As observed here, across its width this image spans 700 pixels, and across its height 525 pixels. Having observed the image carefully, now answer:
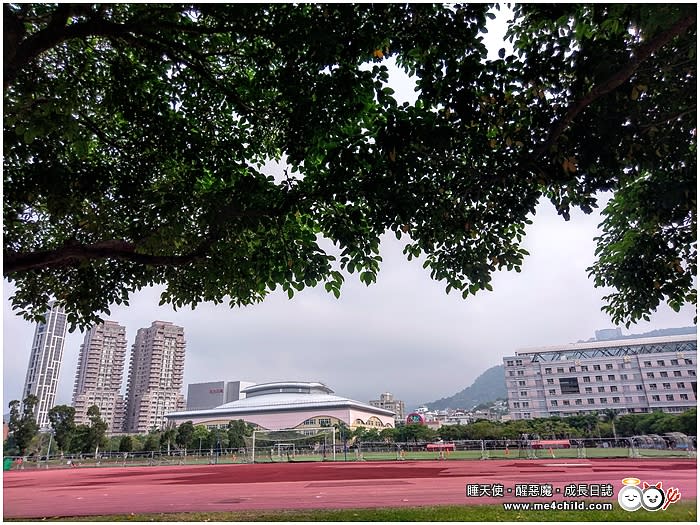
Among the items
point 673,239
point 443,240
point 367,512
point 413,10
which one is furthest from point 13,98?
point 673,239

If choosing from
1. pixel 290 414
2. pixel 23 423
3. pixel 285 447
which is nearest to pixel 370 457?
pixel 285 447

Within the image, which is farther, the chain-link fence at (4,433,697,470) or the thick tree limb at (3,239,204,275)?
the chain-link fence at (4,433,697,470)

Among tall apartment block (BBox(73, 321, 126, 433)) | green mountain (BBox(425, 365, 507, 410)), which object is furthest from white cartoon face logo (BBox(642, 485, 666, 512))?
green mountain (BBox(425, 365, 507, 410))

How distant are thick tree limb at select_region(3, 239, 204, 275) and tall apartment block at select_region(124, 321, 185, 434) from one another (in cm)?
3246

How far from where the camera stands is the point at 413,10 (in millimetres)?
4551

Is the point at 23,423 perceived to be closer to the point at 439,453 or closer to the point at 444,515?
the point at 439,453

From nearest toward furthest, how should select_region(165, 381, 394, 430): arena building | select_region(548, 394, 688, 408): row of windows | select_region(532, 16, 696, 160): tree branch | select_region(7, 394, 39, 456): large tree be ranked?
select_region(532, 16, 696, 160): tree branch, select_region(7, 394, 39, 456): large tree, select_region(548, 394, 688, 408): row of windows, select_region(165, 381, 394, 430): arena building

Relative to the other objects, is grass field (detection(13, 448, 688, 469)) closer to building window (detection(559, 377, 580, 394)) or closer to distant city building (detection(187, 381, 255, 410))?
building window (detection(559, 377, 580, 394))

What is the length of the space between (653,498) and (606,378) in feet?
113

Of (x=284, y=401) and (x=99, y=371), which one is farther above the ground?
(x=99, y=371)

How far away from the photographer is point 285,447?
33719 mm

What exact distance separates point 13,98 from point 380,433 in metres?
42.0

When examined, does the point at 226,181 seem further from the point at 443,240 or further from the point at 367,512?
the point at 367,512

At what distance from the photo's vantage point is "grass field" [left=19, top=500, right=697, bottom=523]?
4.79 metres
